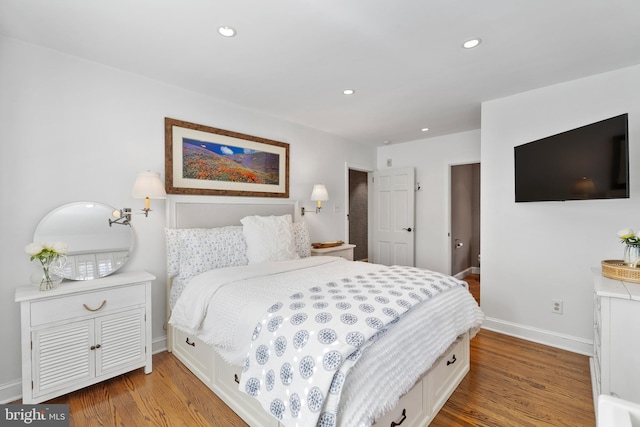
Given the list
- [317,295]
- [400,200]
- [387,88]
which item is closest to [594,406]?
[317,295]

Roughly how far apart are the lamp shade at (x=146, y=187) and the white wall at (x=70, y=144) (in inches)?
9.8

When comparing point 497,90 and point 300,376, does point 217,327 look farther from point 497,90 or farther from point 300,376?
point 497,90

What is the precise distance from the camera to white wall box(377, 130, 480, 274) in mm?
4387

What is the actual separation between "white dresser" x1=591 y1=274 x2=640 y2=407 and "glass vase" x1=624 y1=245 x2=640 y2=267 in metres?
0.36

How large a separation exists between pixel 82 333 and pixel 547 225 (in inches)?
160

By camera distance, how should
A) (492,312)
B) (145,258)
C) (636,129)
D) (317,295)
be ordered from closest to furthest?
(317,295)
(636,129)
(145,258)
(492,312)

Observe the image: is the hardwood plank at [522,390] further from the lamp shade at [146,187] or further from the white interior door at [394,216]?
the lamp shade at [146,187]

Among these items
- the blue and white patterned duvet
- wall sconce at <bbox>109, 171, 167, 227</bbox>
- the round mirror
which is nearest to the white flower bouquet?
the round mirror

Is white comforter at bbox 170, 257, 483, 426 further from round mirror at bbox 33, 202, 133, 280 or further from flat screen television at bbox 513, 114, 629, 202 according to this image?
flat screen television at bbox 513, 114, 629, 202

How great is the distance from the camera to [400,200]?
495cm

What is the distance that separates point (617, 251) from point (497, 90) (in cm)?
180

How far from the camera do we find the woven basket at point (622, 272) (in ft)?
6.16

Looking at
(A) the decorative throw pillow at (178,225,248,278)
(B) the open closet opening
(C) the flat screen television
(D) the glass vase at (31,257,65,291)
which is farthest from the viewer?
(B) the open closet opening

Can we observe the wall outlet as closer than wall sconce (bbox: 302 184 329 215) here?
Yes
